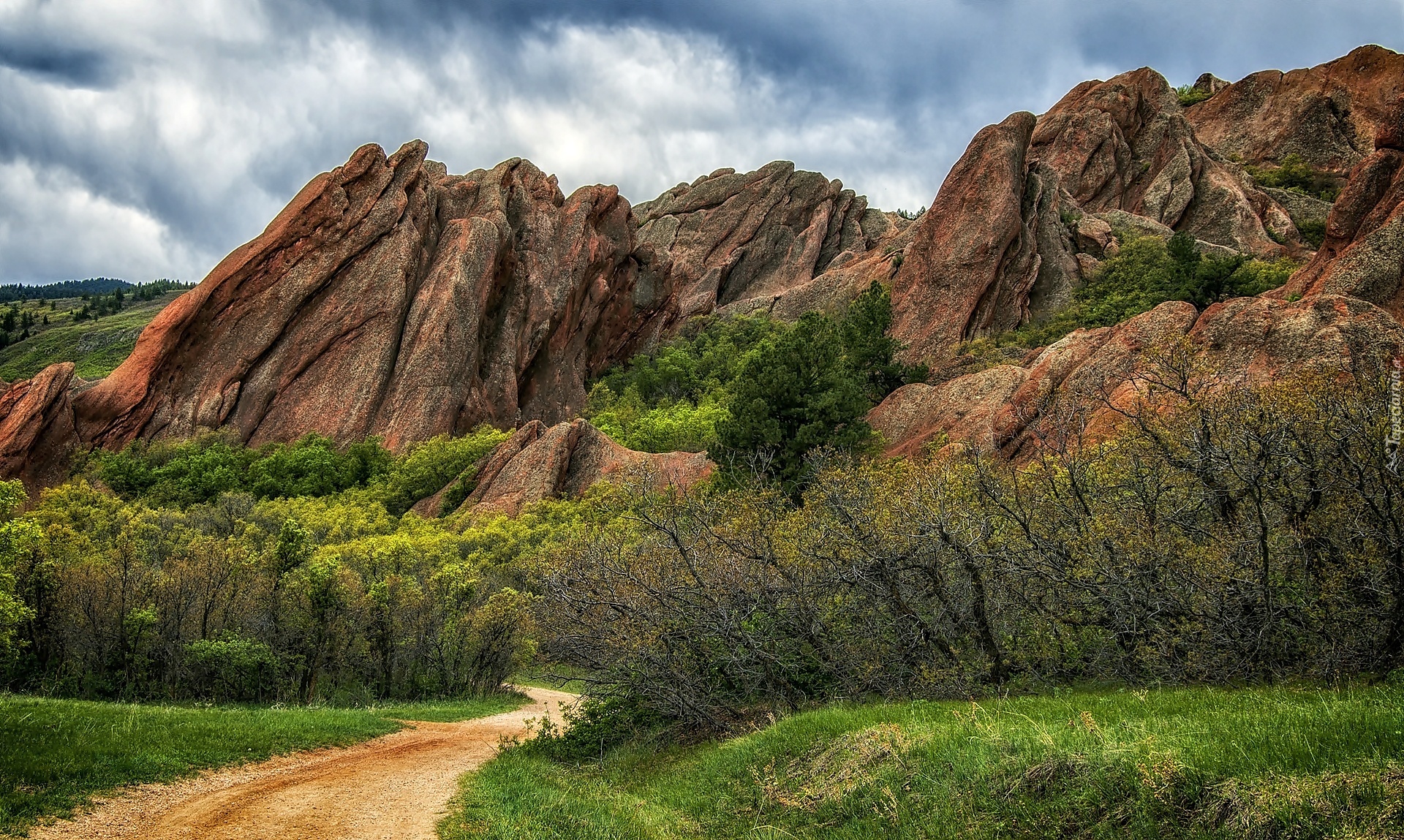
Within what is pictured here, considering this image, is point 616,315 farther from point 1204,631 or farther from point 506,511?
point 1204,631

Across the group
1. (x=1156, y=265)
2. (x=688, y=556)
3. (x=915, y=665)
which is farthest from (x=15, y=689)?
(x=1156, y=265)

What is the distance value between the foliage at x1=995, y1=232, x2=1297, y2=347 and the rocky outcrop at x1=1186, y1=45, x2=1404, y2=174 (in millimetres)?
36686

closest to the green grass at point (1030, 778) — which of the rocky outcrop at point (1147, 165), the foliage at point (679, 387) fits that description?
the foliage at point (679, 387)

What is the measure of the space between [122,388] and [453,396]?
876 inches

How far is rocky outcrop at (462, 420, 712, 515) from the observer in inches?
1800

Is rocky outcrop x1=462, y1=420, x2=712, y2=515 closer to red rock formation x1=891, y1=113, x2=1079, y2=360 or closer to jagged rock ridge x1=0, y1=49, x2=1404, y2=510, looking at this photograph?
jagged rock ridge x1=0, y1=49, x2=1404, y2=510

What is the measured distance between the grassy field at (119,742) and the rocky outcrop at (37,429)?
44140 millimetres

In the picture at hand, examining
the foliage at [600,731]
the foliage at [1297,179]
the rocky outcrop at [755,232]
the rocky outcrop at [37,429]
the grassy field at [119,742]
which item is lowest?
the foliage at [600,731]

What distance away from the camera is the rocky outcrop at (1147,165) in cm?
6688

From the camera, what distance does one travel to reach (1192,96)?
96.9m

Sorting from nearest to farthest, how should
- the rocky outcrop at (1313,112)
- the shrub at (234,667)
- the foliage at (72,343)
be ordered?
1. the shrub at (234,667)
2. the rocky outcrop at (1313,112)
3. the foliage at (72,343)

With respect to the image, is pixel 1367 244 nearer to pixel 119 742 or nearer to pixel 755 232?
pixel 119 742

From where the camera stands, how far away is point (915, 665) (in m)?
13.8

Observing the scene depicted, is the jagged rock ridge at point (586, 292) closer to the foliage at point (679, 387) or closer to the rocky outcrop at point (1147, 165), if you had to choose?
the rocky outcrop at point (1147, 165)
